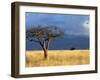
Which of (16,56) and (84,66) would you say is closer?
(16,56)

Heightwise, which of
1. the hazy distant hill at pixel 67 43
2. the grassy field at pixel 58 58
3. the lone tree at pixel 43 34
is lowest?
the grassy field at pixel 58 58

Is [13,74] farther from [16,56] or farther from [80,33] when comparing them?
[80,33]

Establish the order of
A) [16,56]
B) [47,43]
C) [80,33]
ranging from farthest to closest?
1. [80,33]
2. [47,43]
3. [16,56]

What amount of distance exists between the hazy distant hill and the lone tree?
0.04m

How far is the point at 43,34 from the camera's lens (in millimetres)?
2305

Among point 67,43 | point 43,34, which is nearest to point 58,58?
point 67,43

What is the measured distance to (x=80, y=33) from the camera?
2.47 m

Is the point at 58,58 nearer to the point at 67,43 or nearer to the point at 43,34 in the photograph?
the point at 67,43

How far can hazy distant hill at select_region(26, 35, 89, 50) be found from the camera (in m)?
2.27

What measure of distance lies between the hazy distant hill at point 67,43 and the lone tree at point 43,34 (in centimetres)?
4

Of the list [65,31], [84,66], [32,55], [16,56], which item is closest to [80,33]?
[65,31]

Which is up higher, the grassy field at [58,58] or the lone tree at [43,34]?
the lone tree at [43,34]

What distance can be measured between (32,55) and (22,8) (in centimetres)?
42

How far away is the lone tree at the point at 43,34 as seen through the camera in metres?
2.26
